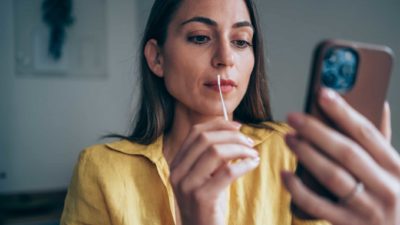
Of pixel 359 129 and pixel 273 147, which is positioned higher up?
pixel 359 129

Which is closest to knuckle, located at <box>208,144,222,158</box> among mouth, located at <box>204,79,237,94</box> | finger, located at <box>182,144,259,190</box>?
finger, located at <box>182,144,259,190</box>

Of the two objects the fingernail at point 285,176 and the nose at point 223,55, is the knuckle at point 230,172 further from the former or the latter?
the nose at point 223,55

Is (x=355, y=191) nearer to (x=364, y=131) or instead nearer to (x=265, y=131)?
(x=364, y=131)

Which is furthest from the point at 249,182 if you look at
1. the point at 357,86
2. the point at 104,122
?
the point at 104,122

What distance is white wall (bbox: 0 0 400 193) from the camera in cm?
143

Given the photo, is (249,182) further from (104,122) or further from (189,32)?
(104,122)

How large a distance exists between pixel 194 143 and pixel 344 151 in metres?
0.20

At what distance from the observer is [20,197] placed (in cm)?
213

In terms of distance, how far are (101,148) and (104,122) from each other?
149 cm

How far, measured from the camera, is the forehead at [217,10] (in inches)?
29.8

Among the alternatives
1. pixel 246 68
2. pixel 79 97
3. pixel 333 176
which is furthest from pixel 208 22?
pixel 79 97

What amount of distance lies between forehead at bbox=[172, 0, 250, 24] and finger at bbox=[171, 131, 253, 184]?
37cm

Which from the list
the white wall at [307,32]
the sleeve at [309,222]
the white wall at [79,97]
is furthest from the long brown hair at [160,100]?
the white wall at [79,97]

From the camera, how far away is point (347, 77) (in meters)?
0.41
